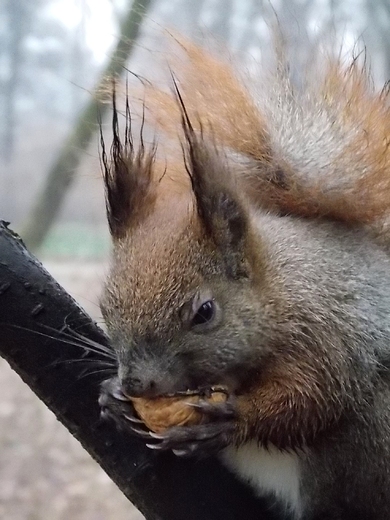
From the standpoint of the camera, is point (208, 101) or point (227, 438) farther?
point (208, 101)

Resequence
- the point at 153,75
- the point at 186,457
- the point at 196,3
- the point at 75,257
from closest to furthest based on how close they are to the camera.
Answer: the point at 186,457 → the point at 153,75 → the point at 196,3 → the point at 75,257

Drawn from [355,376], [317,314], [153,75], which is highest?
[153,75]

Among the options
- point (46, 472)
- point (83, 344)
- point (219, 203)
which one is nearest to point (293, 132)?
point (219, 203)

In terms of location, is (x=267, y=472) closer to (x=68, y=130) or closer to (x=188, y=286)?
(x=188, y=286)

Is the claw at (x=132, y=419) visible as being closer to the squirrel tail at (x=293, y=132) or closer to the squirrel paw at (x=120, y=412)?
the squirrel paw at (x=120, y=412)

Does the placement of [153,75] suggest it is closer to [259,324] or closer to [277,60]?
[277,60]

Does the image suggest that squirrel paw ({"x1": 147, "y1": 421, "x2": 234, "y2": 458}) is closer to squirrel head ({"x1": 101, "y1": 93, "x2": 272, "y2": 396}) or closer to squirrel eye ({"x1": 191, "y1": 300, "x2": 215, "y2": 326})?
squirrel head ({"x1": 101, "y1": 93, "x2": 272, "y2": 396})

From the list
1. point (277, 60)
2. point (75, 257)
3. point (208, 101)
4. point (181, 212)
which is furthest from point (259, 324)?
point (75, 257)
